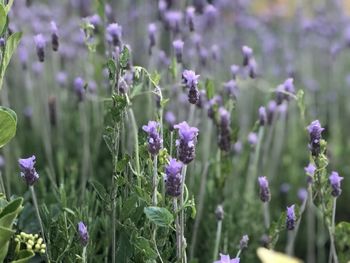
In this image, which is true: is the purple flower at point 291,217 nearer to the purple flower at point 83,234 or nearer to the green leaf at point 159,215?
the green leaf at point 159,215

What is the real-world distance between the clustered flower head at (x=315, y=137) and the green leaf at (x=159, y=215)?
33cm

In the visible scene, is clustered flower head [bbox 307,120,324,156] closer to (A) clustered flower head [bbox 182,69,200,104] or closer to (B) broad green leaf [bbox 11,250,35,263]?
(A) clustered flower head [bbox 182,69,200,104]

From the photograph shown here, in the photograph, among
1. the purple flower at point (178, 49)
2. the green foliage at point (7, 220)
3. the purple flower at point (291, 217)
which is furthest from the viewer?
the purple flower at point (178, 49)

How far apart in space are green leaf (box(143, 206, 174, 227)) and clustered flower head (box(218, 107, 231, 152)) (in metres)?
0.51

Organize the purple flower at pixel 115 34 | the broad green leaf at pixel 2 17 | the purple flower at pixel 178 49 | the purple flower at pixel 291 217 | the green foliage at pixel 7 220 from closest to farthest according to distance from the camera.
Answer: the green foliage at pixel 7 220, the broad green leaf at pixel 2 17, the purple flower at pixel 291 217, the purple flower at pixel 115 34, the purple flower at pixel 178 49

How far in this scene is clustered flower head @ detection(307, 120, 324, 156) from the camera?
1254 millimetres

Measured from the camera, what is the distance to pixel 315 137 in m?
1.26

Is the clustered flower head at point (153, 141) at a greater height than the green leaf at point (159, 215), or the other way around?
the clustered flower head at point (153, 141)

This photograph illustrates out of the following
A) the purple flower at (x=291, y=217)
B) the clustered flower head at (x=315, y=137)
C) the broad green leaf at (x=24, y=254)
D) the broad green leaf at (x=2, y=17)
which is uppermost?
the broad green leaf at (x=2, y=17)

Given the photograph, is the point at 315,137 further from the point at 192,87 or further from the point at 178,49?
the point at 178,49

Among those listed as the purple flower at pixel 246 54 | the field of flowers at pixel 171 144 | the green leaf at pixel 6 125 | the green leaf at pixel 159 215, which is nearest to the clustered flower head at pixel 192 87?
the field of flowers at pixel 171 144

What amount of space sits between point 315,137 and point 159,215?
0.35 meters

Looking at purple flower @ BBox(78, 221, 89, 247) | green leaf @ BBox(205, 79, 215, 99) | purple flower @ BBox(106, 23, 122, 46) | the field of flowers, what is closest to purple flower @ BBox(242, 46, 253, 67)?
the field of flowers

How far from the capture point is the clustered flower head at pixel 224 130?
1.61m
